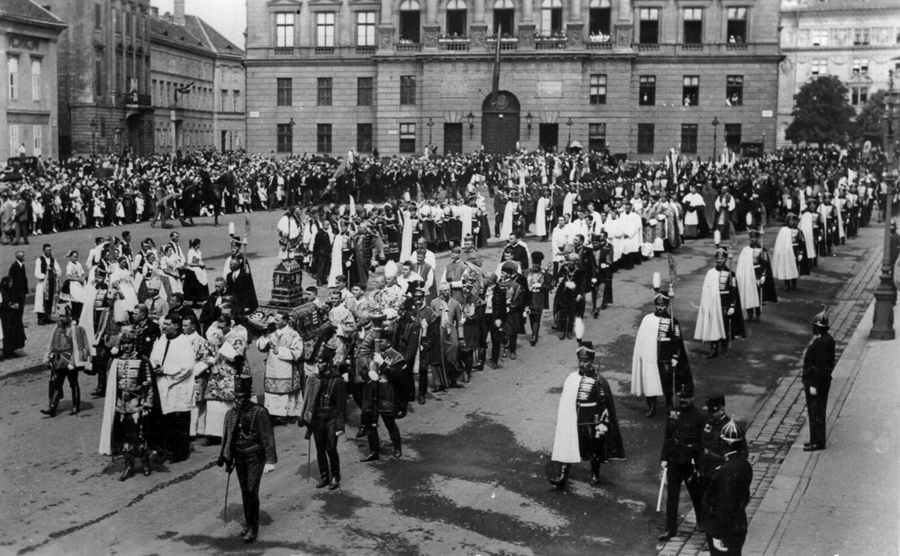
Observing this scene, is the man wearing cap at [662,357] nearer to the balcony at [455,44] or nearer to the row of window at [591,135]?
the row of window at [591,135]

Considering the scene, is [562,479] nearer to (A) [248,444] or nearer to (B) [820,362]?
(A) [248,444]

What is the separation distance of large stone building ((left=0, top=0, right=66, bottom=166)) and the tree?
49200 millimetres

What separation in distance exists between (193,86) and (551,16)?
36217mm

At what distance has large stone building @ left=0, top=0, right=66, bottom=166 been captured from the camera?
2032 inches

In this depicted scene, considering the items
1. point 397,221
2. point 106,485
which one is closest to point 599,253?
point 397,221

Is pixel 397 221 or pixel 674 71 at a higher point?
pixel 674 71

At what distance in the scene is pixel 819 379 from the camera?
13844mm

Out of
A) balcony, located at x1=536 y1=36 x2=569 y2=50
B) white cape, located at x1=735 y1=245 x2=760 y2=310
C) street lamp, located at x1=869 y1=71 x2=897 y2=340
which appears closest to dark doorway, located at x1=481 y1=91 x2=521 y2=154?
balcony, located at x1=536 y1=36 x2=569 y2=50

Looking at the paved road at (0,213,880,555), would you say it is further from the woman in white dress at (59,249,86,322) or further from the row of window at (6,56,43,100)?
the row of window at (6,56,43,100)

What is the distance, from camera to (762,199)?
128 ft

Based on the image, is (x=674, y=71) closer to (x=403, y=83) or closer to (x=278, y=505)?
(x=403, y=83)

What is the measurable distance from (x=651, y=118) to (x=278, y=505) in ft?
170

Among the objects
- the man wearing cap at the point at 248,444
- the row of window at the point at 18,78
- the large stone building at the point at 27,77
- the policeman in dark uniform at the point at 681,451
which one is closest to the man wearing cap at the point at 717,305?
the policeman in dark uniform at the point at 681,451

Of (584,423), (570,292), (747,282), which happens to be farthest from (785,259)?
(584,423)
